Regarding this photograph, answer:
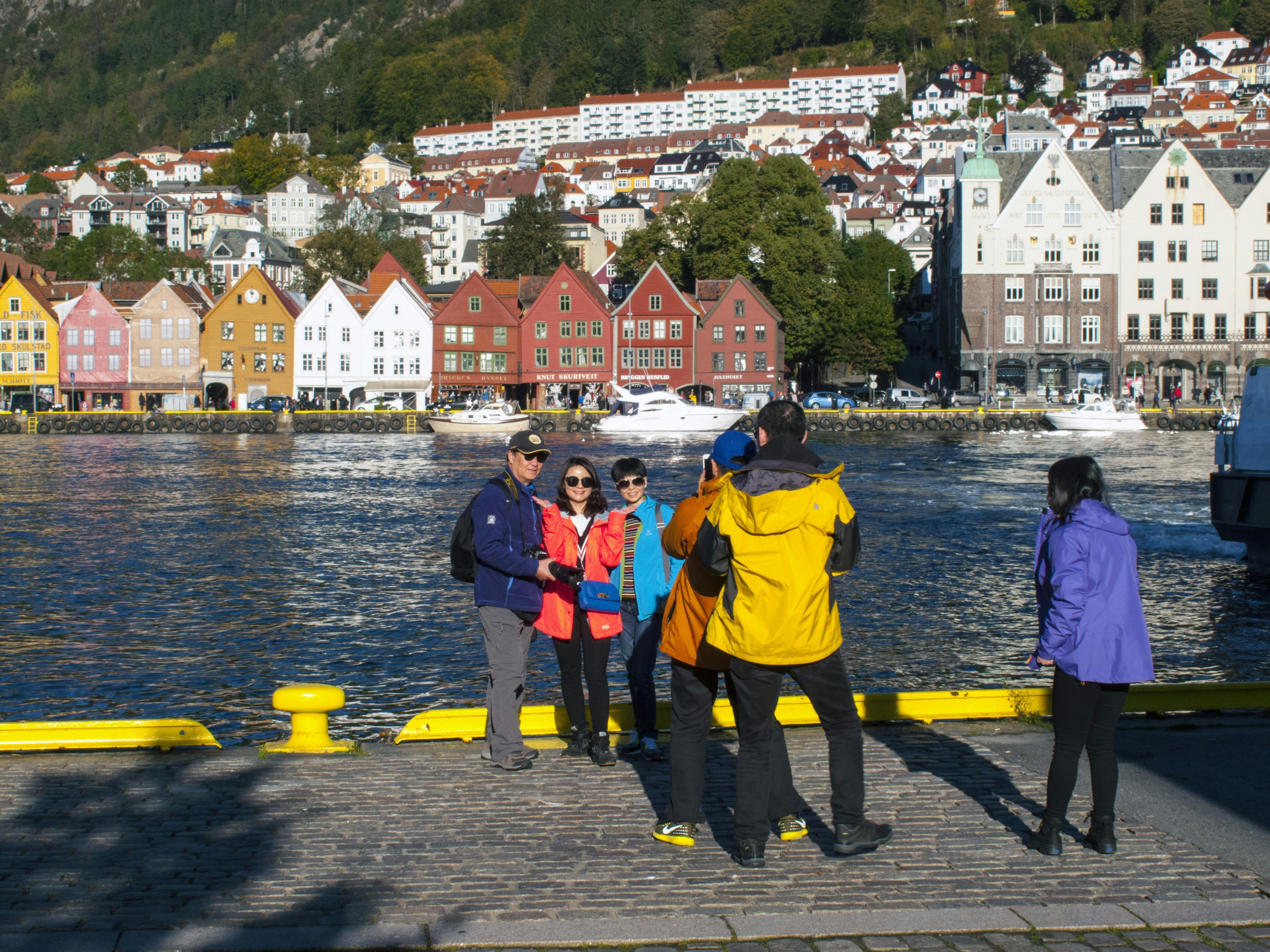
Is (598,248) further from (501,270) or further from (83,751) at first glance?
(83,751)

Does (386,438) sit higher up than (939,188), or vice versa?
(939,188)

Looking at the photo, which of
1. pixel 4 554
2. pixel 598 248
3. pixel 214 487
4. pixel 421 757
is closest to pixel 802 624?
pixel 421 757

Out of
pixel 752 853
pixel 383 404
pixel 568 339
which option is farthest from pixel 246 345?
pixel 752 853

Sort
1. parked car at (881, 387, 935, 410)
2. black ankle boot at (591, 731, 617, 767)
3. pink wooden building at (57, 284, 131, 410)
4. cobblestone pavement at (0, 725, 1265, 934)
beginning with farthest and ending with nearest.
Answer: pink wooden building at (57, 284, 131, 410), parked car at (881, 387, 935, 410), black ankle boot at (591, 731, 617, 767), cobblestone pavement at (0, 725, 1265, 934)

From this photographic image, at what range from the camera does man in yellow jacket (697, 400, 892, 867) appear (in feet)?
19.9

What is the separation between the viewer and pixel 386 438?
7238 centimetres

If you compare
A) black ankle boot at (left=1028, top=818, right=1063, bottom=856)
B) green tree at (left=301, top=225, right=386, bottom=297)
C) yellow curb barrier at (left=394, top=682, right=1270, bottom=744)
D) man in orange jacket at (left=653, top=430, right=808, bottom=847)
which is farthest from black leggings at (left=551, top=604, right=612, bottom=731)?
green tree at (left=301, top=225, right=386, bottom=297)

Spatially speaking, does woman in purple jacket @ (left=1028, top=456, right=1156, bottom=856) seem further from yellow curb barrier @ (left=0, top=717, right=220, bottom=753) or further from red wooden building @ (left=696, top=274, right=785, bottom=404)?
red wooden building @ (left=696, top=274, right=785, bottom=404)

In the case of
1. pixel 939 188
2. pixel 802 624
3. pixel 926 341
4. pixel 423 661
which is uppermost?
pixel 939 188

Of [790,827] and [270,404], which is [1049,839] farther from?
[270,404]

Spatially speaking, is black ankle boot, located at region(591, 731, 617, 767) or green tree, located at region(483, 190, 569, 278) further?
green tree, located at region(483, 190, 569, 278)

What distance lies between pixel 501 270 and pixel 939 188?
84099 mm

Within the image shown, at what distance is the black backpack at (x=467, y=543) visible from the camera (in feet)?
26.4

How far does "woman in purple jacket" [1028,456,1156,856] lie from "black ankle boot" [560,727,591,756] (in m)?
3.12
